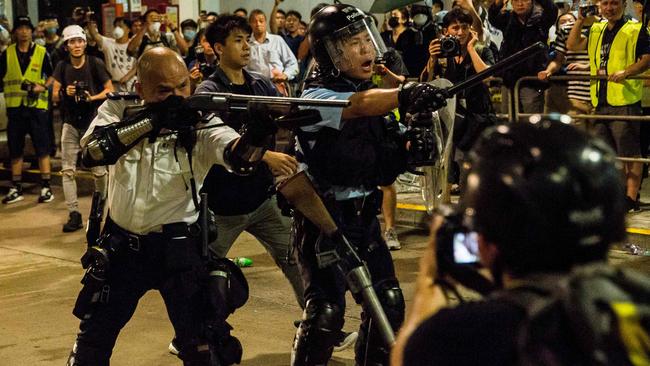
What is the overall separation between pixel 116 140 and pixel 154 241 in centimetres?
44

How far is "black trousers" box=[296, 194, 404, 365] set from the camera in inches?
174

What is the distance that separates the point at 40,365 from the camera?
563cm

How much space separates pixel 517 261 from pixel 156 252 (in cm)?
260

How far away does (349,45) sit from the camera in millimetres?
4484

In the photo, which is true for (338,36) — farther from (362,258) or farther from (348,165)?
(362,258)

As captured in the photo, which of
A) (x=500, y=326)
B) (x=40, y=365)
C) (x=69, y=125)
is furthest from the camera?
(x=69, y=125)

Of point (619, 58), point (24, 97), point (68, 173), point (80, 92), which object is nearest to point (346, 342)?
point (619, 58)

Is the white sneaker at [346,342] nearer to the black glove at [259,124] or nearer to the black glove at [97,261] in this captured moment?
the black glove at [97,261]

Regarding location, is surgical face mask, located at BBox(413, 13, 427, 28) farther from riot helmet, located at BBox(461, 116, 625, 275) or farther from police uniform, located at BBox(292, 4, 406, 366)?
riot helmet, located at BBox(461, 116, 625, 275)

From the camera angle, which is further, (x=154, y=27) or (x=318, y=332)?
(x=154, y=27)

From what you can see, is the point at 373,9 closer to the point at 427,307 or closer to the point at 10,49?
the point at 10,49

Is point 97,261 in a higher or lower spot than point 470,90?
higher

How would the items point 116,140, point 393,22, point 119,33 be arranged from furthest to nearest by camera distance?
point 119,33, point 393,22, point 116,140

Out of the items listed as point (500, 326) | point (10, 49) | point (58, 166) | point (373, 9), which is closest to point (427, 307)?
point (500, 326)
